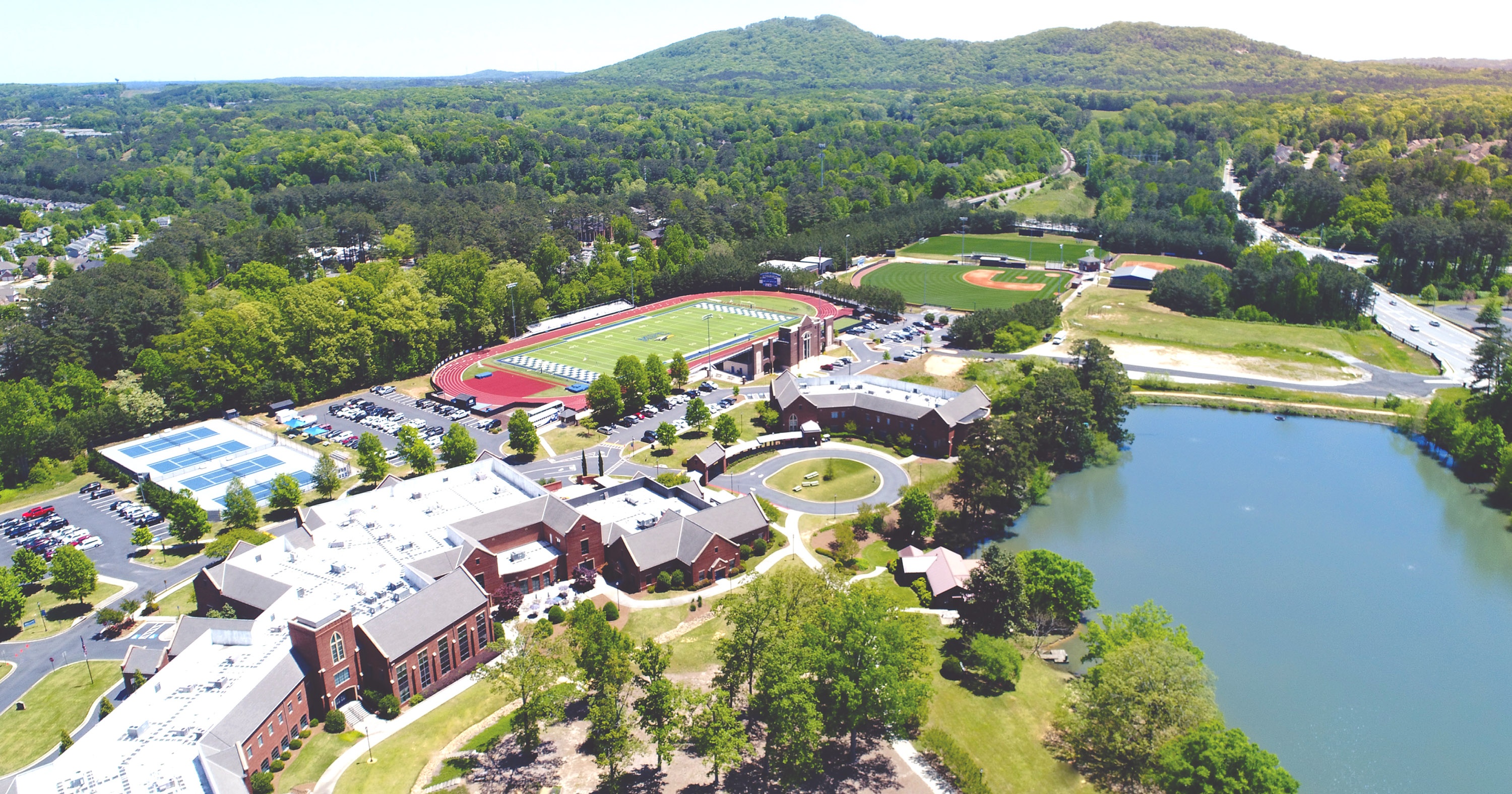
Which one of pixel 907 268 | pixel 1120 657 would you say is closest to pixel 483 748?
pixel 1120 657

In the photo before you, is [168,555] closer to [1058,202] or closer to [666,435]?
[666,435]

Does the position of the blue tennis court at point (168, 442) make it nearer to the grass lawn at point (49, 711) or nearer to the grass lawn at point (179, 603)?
the grass lawn at point (179, 603)

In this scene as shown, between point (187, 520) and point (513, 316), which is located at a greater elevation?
point (513, 316)

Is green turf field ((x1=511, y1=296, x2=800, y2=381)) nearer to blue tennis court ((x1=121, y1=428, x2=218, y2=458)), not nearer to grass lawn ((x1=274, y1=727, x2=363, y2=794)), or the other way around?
blue tennis court ((x1=121, y1=428, x2=218, y2=458))

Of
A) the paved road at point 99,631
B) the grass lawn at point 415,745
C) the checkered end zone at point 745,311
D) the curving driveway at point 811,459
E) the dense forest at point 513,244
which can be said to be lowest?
the paved road at point 99,631

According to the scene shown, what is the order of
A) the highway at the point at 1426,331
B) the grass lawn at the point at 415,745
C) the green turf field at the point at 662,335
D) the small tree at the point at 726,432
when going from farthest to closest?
the green turf field at the point at 662,335
the highway at the point at 1426,331
the small tree at the point at 726,432
the grass lawn at the point at 415,745

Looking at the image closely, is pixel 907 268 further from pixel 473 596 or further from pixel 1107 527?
pixel 473 596

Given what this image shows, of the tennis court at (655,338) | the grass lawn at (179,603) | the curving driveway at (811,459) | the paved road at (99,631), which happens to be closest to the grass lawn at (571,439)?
the tennis court at (655,338)

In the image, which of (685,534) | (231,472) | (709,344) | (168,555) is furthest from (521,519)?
→ (709,344)
